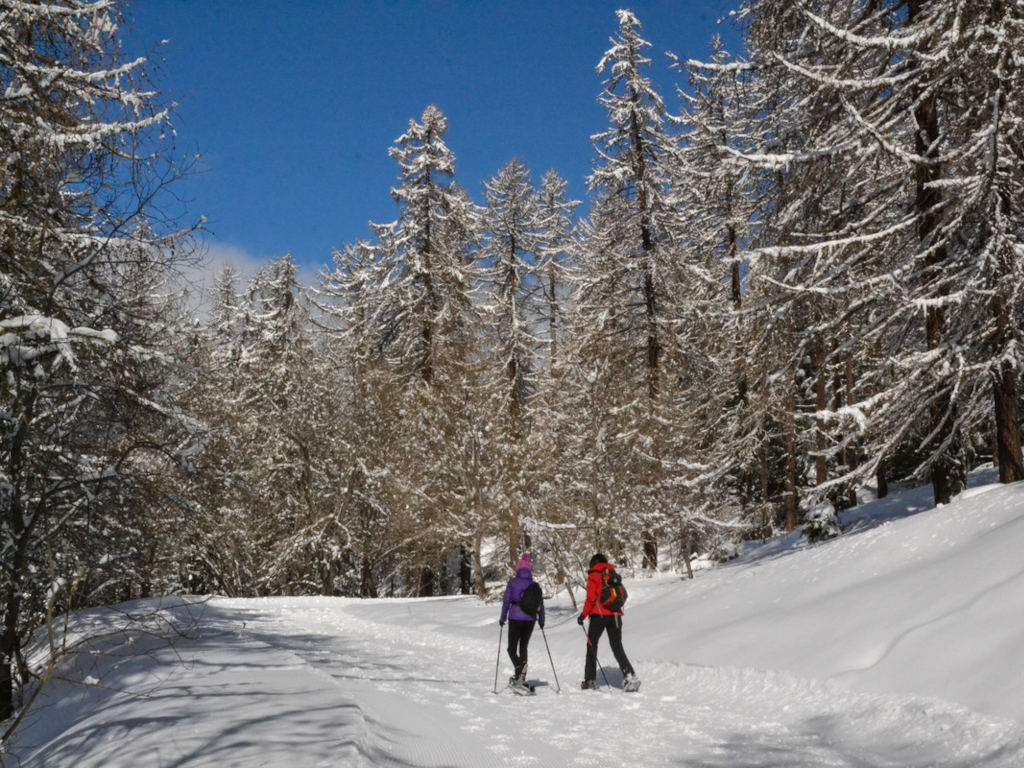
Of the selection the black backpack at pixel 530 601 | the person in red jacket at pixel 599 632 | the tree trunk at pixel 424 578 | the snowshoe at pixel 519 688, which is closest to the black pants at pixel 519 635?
the black backpack at pixel 530 601

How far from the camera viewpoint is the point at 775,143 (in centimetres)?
1228

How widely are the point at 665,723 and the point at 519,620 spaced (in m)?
3.13

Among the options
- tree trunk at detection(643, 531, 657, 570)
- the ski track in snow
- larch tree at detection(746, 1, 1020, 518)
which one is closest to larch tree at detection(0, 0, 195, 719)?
the ski track in snow

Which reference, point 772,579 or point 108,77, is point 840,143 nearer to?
point 772,579

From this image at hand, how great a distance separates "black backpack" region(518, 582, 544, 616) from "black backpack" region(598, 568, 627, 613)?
2.83 feet

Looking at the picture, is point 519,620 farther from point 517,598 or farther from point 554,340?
point 554,340

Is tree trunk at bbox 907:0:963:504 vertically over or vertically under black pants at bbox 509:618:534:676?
over

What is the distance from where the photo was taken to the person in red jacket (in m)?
9.74

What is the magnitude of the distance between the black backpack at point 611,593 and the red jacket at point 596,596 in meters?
0.03

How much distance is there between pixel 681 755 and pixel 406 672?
5967 millimetres

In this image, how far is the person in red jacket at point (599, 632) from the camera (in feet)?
32.0

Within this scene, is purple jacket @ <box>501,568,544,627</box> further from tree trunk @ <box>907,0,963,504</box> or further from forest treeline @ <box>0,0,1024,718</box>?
tree trunk @ <box>907,0,963,504</box>

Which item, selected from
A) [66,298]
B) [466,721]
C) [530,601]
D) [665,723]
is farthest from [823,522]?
[66,298]

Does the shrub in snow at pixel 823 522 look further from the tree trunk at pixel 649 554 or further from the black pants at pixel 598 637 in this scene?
the black pants at pixel 598 637
